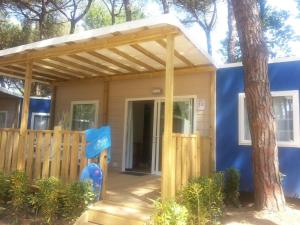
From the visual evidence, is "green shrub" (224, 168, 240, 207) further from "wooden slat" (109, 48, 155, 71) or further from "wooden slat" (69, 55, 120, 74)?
"wooden slat" (69, 55, 120, 74)

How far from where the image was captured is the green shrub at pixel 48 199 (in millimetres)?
4348

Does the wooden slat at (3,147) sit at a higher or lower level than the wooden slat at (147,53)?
lower

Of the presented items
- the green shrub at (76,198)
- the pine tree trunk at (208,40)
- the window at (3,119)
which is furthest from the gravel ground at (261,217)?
the pine tree trunk at (208,40)

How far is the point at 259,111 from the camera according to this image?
Answer: 5035mm

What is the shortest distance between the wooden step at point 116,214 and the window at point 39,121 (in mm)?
8988

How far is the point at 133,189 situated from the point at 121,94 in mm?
3321

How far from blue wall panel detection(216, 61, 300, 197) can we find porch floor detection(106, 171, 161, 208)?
63.5 inches

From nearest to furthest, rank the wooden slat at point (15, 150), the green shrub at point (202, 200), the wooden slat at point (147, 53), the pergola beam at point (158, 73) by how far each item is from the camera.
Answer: the green shrub at point (202, 200) → the wooden slat at point (147, 53) → the wooden slat at point (15, 150) → the pergola beam at point (158, 73)

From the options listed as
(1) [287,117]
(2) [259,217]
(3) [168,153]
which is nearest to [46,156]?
(3) [168,153]

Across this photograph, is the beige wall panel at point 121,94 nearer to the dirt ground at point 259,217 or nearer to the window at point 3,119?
the dirt ground at point 259,217

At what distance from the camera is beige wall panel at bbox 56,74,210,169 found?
6.88 meters

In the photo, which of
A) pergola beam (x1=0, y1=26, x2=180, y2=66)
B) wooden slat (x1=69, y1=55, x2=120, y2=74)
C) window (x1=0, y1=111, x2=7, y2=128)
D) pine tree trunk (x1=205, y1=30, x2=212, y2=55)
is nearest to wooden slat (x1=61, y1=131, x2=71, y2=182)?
pergola beam (x1=0, y1=26, x2=180, y2=66)

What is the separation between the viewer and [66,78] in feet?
29.1

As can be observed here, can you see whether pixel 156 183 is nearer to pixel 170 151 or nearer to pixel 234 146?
pixel 234 146
